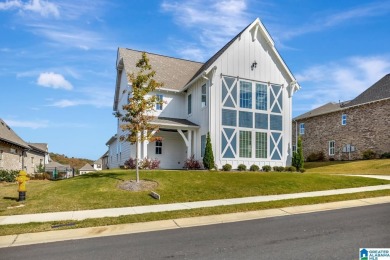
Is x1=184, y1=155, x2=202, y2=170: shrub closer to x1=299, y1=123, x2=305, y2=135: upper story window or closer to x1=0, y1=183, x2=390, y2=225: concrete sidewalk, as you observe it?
x1=0, y1=183, x2=390, y2=225: concrete sidewalk

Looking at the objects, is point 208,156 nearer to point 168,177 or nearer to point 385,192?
point 168,177

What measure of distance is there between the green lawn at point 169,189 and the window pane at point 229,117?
17.8ft

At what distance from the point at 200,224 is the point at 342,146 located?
35.3 m

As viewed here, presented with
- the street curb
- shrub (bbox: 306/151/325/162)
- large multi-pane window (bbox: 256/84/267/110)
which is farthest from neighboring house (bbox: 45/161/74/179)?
shrub (bbox: 306/151/325/162)

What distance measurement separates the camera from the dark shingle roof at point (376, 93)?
1436 inches

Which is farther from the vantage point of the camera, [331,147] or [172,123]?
[331,147]

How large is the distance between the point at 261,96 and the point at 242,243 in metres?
19.8

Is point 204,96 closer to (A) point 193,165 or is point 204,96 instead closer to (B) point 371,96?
(A) point 193,165

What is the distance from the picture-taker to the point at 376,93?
37.7 metres

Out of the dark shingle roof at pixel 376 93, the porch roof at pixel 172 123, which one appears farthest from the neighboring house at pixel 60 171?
the dark shingle roof at pixel 376 93

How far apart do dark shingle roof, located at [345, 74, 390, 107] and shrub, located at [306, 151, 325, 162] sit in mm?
7181

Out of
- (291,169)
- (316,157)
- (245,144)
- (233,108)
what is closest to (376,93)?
(316,157)

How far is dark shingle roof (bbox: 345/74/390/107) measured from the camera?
36469mm

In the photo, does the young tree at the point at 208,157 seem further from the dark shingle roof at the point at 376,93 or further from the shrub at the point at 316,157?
the shrub at the point at 316,157
